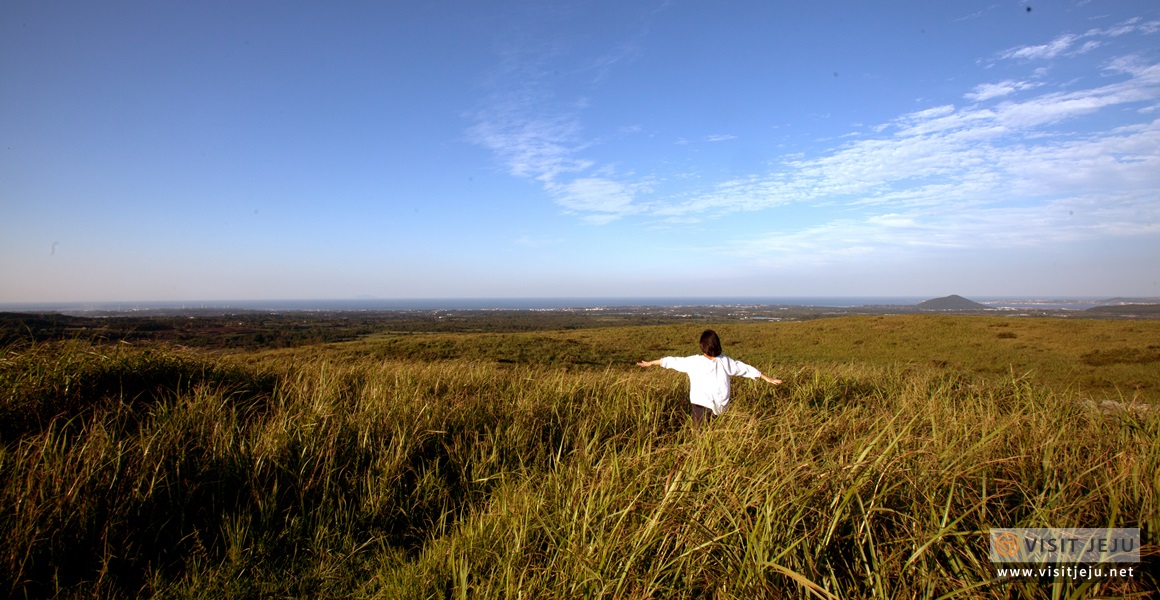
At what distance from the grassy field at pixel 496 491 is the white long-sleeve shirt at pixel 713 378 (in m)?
0.41

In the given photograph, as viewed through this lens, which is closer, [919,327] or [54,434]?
[54,434]

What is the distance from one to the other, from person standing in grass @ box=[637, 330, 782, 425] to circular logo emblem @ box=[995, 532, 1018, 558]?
281 centimetres

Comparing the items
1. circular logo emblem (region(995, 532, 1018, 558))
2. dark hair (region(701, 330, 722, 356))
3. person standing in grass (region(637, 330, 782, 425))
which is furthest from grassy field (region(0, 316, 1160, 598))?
dark hair (region(701, 330, 722, 356))

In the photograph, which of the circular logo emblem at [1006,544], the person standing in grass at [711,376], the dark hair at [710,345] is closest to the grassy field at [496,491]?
the circular logo emblem at [1006,544]

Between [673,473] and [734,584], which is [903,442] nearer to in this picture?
[673,473]

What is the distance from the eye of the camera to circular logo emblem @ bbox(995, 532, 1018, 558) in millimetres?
2527

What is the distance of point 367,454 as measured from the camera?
4887mm

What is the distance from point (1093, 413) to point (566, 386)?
6.33 meters

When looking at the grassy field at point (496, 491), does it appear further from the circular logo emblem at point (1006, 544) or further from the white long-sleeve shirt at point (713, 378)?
the white long-sleeve shirt at point (713, 378)

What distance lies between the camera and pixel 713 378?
551cm

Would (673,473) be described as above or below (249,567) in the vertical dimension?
above

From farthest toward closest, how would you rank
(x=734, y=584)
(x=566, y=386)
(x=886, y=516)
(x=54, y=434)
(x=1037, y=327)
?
1. (x=1037, y=327)
2. (x=566, y=386)
3. (x=54, y=434)
4. (x=886, y=516)
5. (x=734, y=584)

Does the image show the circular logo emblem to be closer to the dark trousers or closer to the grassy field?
the grassy field

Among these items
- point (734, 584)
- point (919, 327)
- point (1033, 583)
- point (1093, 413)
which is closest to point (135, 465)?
point (734, 584)
